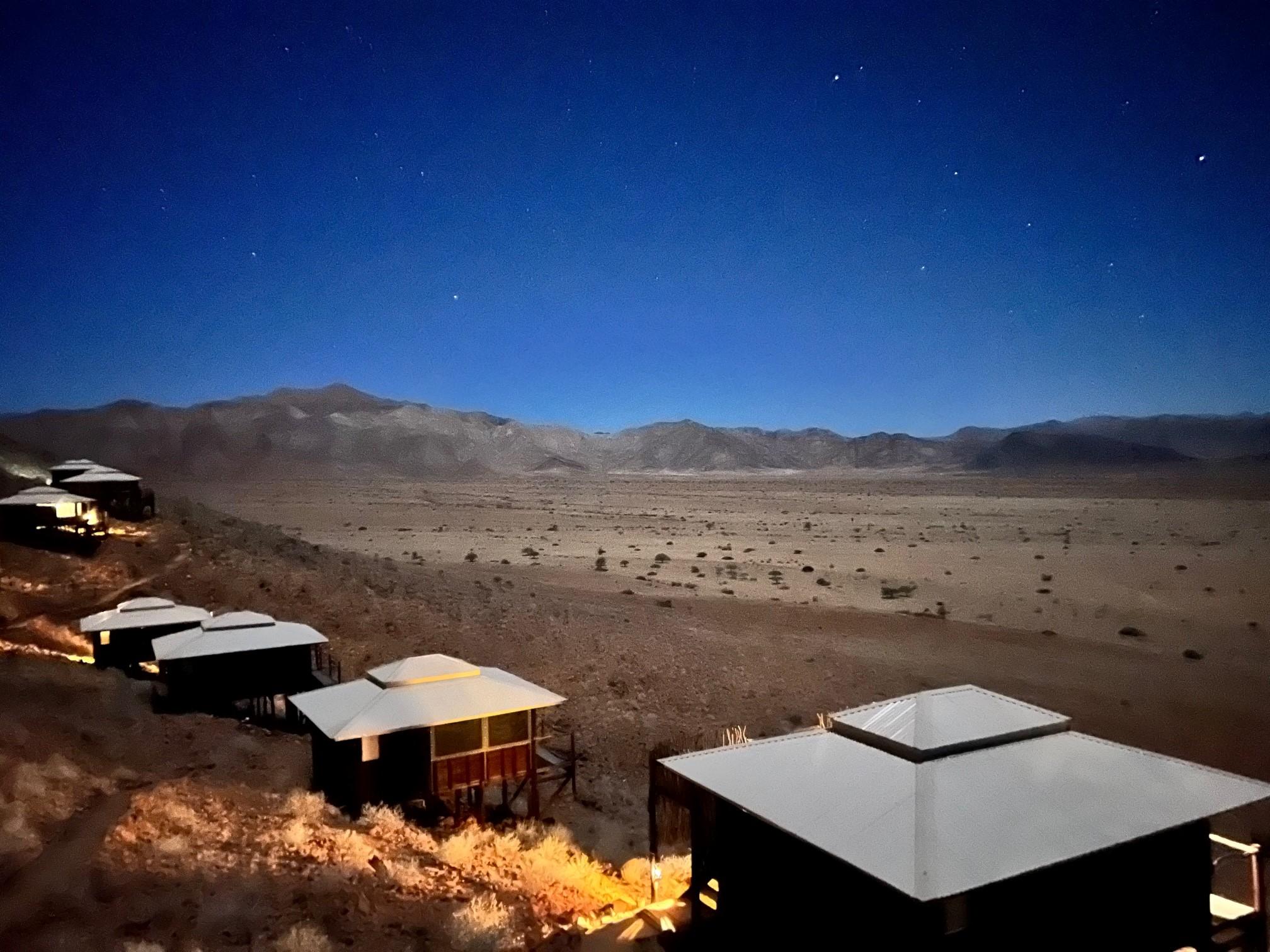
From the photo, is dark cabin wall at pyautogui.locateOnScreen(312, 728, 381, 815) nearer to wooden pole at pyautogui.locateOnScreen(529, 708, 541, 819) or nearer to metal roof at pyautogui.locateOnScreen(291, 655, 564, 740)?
metal roof at pyautogui.locateOnScreen(291, 655, 564, 740)

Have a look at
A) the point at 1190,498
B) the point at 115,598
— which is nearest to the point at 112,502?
the point at 115,598

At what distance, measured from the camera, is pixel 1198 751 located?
17.7 metres

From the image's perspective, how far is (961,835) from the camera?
674 centimetres

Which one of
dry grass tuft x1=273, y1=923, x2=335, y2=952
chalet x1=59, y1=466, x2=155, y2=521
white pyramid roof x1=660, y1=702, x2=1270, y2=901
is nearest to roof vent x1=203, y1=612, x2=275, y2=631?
dry grass tuft x1=273, y1=923, x2=335, y2=952

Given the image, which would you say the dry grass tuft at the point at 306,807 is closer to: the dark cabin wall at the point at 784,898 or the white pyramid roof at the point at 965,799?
the dark cabin wall at the point at 784,898

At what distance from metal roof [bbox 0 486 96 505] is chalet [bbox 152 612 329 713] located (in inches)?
463

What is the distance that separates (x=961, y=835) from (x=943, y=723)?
168cm

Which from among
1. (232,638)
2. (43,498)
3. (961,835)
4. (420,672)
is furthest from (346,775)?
(43,498)

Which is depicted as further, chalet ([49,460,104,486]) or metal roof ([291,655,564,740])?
chalet ([49,460,104,486])

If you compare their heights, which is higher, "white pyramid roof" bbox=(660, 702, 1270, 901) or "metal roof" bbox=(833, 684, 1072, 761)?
"metal roof" bbox=(833, 684, 1072, 761)

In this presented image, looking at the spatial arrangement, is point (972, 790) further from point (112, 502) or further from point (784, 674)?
point (112, 502)

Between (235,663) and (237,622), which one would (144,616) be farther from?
(235,663)

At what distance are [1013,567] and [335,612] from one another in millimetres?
31015

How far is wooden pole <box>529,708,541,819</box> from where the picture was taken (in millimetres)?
13805
